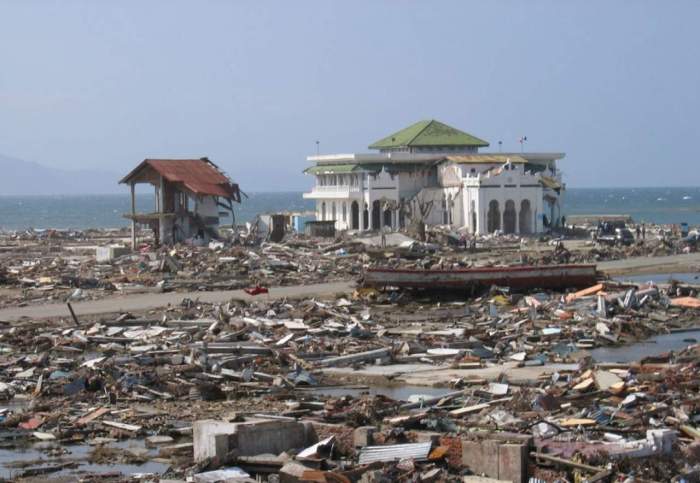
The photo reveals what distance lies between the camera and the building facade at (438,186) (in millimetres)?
65750

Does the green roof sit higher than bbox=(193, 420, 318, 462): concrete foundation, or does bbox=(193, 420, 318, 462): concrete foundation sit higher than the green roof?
the green roof

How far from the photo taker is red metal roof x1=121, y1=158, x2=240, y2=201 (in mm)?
57312

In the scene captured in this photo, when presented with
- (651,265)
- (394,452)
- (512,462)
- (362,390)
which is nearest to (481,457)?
(512,462)

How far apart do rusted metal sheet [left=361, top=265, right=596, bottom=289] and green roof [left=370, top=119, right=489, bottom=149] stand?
35.1 m

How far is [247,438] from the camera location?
16469 millimetres

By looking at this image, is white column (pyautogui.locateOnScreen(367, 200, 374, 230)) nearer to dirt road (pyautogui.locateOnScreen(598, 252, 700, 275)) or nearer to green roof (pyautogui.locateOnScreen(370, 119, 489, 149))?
green roof (pyautogui.locateOnScreen(370, 119, 489, 149))

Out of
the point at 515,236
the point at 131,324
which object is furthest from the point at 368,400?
the point at 515,236

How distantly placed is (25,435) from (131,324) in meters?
11.9

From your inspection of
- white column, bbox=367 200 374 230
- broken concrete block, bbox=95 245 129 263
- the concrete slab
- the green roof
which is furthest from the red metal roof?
the concrete slab

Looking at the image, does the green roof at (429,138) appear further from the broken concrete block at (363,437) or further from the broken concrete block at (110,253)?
the broken concrete block at (363,437)

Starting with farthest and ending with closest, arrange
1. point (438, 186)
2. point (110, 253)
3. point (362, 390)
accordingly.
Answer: point (438, 186)
point (110, 253)
point (362, 390)

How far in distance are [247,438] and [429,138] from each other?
192ft

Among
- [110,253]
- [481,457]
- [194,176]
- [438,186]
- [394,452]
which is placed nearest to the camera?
[481,457]

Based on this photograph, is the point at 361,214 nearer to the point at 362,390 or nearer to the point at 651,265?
the point at 651,265
